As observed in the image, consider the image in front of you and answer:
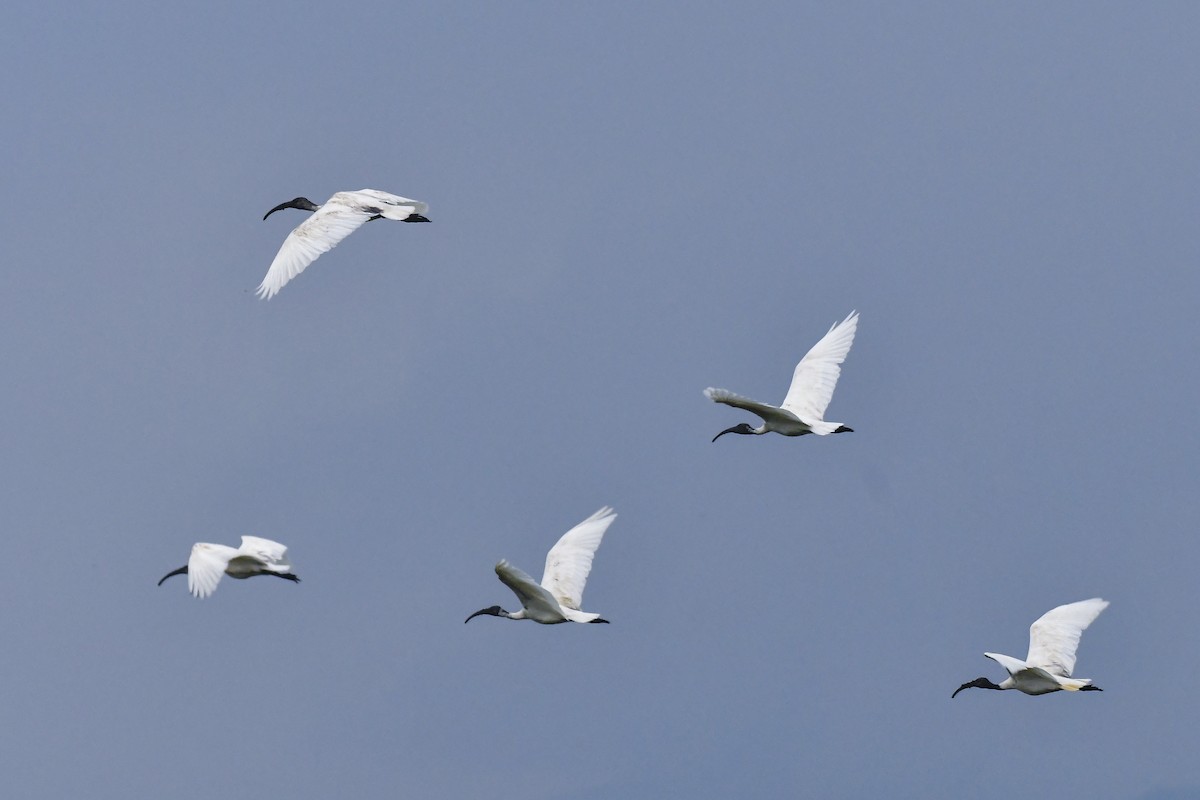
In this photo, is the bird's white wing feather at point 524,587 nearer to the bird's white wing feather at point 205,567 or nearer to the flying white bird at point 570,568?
the flying white bird at point 570,568

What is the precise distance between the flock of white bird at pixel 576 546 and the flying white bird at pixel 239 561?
0.02 meters

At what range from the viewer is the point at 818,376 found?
4150cm

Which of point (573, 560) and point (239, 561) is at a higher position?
point (573, 560)

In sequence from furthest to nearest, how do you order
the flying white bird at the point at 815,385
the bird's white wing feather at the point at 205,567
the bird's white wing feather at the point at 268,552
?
the flying white bird at the point at 815,385 < the bird's white wing feather at the point at 268,552 < the bird's white wing feather at the point at 205,567

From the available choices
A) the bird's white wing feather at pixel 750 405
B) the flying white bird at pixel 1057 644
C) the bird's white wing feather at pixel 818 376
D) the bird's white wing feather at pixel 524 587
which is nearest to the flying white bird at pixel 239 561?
the bird's white wing feather at pixel 524 587

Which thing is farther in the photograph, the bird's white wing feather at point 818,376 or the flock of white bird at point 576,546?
the bird's white wing feather at point 818,376

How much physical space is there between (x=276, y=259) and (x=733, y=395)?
8.59 m

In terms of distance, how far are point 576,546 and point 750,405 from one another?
460cm

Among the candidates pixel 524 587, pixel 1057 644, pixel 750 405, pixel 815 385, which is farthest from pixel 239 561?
pixel 1057 644

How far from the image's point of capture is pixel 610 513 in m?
39.4

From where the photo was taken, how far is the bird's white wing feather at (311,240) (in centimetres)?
3684

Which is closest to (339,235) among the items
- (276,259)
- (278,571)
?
(276,259)

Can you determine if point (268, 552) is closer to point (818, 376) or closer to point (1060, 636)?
point (818, 376)

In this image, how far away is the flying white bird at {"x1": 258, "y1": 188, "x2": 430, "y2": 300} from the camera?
37000 millimetres
